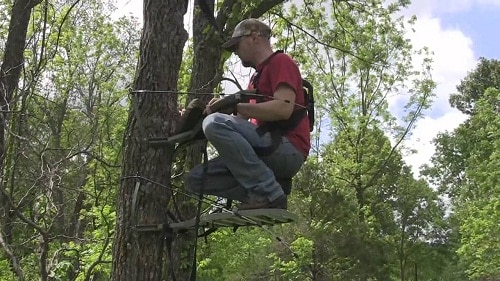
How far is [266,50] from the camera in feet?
12.1

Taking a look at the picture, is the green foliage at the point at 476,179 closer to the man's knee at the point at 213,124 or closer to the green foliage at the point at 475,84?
the green foliage at the point at 475,84

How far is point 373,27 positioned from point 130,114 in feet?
20.4

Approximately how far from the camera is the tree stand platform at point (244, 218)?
3390mm

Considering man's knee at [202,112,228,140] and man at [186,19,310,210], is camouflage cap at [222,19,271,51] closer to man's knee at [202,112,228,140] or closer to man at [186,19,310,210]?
man at [186,19,310,210]

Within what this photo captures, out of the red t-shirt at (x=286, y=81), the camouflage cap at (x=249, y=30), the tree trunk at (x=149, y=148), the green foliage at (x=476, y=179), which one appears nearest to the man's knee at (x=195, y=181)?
the tree trunk at (x=149, y=148)

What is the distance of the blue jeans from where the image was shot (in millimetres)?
3453

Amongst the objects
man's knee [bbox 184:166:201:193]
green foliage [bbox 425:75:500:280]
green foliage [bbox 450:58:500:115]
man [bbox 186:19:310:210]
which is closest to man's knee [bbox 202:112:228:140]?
man [bbox 186:19:310:210]

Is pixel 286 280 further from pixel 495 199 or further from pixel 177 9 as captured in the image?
pixel 177 9

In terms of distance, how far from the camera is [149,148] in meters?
3.73

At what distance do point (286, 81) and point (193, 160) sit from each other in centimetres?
284

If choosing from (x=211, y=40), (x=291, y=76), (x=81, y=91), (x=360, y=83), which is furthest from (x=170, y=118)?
(x=360, y=83)

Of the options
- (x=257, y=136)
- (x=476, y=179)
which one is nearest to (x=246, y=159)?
(x=257, y=136)

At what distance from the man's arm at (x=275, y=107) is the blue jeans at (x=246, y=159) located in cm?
12

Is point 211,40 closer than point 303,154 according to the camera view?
No
